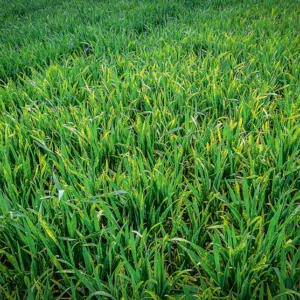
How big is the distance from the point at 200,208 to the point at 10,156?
839 millimetres

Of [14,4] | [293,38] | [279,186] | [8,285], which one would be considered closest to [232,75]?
[293,38]

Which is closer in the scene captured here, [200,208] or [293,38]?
[200,208]

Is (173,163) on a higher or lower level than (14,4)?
lower

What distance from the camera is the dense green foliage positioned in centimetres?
96

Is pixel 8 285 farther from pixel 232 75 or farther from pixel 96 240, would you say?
pixel 232 75

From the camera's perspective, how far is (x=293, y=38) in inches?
109

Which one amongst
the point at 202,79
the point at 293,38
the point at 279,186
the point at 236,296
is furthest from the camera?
the point at 293,38

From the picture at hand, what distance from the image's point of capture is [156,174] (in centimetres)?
124

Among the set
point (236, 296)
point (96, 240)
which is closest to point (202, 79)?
point (96, 240)

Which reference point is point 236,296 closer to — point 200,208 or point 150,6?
point 200,208

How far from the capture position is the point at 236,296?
91 centimetres

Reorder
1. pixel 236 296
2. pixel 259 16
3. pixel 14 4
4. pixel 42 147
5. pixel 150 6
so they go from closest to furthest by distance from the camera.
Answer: pixel 236 296 < pixel 42 147 < pixel 259 16 < pixel 150 6 < pixel 14 4

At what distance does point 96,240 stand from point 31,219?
209 millimetres

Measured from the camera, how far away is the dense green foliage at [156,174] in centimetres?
96
